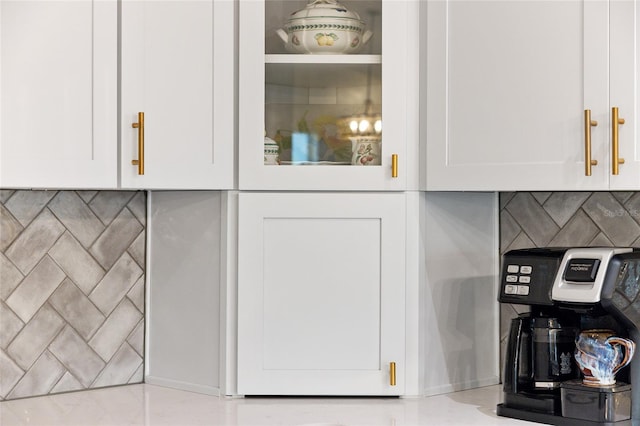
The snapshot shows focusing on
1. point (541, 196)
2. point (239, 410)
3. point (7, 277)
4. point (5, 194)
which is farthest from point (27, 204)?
point (541, 196)

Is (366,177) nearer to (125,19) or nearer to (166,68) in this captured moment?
(166,68)

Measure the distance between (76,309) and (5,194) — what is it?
0.36 m

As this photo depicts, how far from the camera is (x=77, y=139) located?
1950mm

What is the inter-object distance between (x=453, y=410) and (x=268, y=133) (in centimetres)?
81

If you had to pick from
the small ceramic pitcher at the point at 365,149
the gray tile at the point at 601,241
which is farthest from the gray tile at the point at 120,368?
the gray tile at the point at 601,241

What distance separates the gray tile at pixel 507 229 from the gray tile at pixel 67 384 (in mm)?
1203

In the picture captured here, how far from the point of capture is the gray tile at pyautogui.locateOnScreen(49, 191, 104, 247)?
2.23 meters

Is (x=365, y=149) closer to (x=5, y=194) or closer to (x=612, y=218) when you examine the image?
(x=612, y=218)

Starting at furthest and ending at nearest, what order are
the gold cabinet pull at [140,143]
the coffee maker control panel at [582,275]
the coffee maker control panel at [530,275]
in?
the gold cabinet pull at [140,143]
the coffee maker control panel at [530,275]
the coffee maker control panel at [582,275]

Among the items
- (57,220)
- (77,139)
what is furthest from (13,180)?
(57,220)

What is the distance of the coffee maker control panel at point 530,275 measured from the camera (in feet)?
6.25

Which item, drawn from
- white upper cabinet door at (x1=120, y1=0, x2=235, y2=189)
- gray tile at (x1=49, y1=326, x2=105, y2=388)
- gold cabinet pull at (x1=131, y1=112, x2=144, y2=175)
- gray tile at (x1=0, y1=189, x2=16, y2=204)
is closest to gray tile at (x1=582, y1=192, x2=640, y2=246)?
white upper cabinet door at (x1=120, y1=0, x2=235, y2=189)

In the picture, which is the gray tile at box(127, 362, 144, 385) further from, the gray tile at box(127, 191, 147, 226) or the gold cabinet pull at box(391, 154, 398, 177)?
the gold cabinet pull at box(391, 154, 398, 177)

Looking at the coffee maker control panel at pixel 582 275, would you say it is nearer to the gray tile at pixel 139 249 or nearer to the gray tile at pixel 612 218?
the gray tile at pixel 612 218
